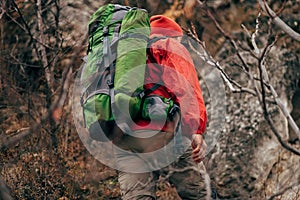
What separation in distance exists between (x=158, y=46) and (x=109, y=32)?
1.03 feet

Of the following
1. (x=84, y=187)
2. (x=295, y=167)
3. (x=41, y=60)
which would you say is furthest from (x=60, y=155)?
(x=295, y=167)

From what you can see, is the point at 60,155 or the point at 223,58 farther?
the point at 223,58

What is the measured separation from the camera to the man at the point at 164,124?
11.7ft

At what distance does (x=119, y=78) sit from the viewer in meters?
3.36

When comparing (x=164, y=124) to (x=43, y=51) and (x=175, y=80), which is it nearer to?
(x=175, y=80)

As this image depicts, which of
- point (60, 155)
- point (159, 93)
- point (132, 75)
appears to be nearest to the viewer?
point (132, 75)

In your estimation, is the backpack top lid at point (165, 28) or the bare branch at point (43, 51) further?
the bare branch at point (43, 51)

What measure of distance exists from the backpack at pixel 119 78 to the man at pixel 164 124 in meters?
0.08

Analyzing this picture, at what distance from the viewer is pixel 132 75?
3.36 m

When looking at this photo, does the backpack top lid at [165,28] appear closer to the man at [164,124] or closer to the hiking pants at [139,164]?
the man at [164,124]

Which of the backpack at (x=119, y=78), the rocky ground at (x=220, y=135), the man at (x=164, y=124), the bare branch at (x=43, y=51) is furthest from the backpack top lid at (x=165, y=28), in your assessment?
the bare branch at (x=43, y=51)

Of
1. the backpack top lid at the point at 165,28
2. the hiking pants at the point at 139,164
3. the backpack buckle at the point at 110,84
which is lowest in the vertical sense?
the hiking pants at the point at 139,164

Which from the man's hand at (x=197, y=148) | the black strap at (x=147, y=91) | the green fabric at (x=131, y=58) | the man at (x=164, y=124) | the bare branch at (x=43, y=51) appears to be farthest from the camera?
the bare branch at (x=43, y=51)

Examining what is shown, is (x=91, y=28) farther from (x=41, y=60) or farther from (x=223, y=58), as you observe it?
(x=223, y=58)
